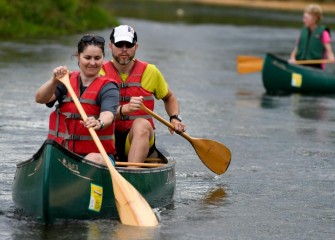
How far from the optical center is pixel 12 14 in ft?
82.7

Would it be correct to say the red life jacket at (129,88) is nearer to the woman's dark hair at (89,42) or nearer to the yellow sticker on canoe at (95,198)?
the woman's dark hair at (89,42)

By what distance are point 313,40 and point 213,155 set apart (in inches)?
321

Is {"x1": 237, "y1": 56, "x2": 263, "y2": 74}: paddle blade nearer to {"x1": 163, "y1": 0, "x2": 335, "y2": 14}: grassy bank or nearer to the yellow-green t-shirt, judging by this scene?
the yellow-green t-shirt

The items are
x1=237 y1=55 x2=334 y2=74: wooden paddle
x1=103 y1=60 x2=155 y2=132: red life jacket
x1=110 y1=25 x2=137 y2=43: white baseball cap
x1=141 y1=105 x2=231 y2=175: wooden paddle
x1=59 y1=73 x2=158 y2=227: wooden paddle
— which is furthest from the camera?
x1=237 y1=55 x2=334 y2=74: wooden paddle

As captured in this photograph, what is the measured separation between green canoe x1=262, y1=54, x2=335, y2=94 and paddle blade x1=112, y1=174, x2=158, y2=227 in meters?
10.0

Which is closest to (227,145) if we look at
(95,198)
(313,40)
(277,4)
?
(95,198)

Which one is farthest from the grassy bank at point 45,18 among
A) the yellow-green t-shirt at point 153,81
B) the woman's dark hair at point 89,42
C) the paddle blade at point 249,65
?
the woman's dark hair at point 89,42

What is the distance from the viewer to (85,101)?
801 centimetres

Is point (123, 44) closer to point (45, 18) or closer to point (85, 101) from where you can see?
point (85, 101)

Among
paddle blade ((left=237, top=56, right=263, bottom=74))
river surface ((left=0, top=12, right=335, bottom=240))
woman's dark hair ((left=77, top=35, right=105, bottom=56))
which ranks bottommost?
river surface ((left=0, top=12, right=335, bottom=240))

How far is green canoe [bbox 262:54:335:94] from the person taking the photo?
58.4 ft

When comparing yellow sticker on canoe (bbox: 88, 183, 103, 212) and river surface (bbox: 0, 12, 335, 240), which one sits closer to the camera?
yellow sticker on canoe (bbox: 88, 183, 103, 212)

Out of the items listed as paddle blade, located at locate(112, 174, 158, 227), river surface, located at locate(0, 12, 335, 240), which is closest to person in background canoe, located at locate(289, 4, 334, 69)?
river surface, located at locate(0, 12, 335, 240)

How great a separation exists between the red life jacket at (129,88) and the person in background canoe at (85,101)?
0.82m
